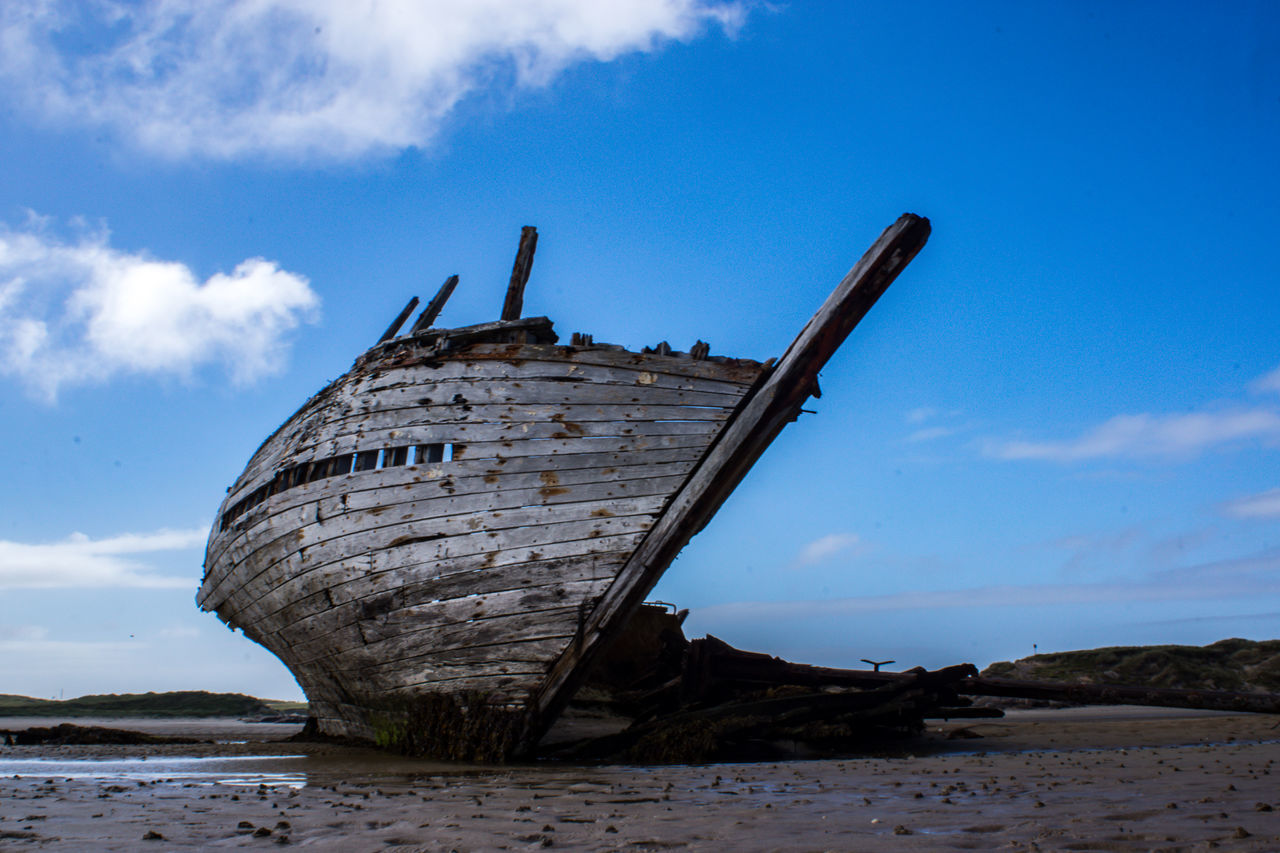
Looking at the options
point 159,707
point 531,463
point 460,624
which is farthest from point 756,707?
point 159,707

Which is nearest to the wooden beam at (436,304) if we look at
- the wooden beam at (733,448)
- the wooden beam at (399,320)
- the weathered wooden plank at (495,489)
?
the wooden beam at (399,320)

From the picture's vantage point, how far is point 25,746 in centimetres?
887

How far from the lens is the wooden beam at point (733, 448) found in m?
6.14

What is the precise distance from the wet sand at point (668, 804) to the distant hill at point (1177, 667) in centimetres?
1105

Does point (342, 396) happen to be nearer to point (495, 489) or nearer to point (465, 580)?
point (495, 489)

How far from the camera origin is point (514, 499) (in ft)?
21.6

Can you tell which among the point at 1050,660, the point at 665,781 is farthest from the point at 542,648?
the point at 1050,660

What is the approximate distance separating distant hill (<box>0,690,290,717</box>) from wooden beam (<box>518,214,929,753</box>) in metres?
22.9

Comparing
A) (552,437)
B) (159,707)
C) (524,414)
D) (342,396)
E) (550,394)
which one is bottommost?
(159,707)

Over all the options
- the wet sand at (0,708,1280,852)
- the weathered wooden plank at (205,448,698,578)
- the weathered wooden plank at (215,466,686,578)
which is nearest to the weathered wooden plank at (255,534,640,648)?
the weathered wooden plank at (215,466,686,578)

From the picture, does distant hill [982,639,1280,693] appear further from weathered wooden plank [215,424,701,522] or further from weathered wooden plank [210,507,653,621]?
weathered wooden plank [210,507,653,621]

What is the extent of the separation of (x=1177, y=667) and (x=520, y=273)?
51.4 feet

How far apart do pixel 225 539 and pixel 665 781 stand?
26.8 ft

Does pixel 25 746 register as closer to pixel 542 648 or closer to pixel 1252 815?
pixel 542 648
